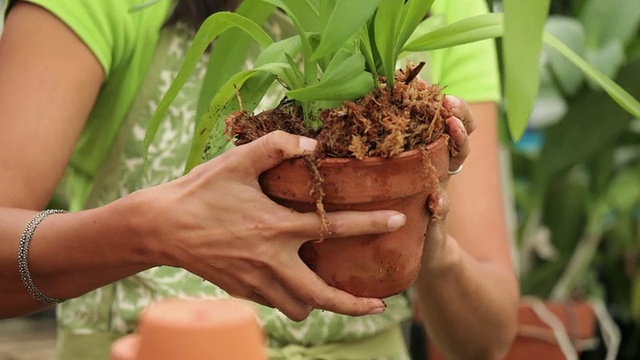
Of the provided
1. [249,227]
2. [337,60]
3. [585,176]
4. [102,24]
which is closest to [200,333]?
[249,227]

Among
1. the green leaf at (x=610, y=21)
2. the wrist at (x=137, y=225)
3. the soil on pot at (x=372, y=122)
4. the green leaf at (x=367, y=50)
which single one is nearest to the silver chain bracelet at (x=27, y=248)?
the wrist at (x=137, y=225)

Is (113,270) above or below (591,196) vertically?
above

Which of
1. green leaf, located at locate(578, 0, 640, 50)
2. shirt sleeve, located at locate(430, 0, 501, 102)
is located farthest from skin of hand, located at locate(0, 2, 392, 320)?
green leaf, located at locate(578, 0, 640, 50)

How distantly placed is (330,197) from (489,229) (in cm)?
59

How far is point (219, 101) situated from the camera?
2.70 feet

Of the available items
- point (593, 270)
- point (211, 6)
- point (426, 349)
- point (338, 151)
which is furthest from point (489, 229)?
point (593, 270)

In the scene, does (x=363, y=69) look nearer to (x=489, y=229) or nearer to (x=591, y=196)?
(x=489, y=229)

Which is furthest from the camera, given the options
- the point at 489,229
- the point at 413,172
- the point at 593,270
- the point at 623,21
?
the point at 593,270

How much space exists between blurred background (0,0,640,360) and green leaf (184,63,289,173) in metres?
1.41

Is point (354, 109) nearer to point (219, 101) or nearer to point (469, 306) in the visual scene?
point (219, 101)

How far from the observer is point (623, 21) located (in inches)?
90.7

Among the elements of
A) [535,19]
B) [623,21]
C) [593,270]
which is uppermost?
[535,19]

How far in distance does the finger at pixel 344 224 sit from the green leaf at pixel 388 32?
0.12 metres

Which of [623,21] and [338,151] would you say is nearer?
[338,151]
